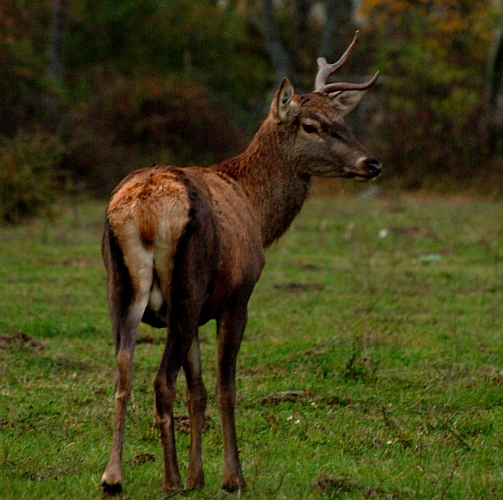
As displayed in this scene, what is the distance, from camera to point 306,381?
770 cm

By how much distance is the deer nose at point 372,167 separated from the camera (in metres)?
6.56

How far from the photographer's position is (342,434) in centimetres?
655

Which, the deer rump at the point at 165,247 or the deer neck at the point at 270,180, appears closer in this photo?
the deer rump at the point at 165,247

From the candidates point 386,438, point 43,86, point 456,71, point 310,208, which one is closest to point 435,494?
point 386,438

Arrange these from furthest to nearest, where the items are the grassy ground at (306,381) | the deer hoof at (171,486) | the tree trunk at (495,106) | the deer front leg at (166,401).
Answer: the tree trunk at (495,106) < the grassy ground at (306,381) < the deer hoof at (171,486) < the deer front leg at (166,401)

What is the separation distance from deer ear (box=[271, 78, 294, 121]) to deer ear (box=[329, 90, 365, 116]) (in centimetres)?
33

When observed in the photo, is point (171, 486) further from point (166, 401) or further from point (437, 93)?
point (437, 93)

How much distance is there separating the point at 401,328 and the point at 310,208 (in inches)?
383

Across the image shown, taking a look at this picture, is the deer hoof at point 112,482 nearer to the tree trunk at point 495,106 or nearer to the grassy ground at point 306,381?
the grassy ground at point 306,381

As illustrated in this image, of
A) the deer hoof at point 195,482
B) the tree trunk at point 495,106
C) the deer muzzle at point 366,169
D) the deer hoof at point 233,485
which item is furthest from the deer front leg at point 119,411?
the tree trunk at point 495,106

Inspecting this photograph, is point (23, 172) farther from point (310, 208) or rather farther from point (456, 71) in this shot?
point (456, 71)

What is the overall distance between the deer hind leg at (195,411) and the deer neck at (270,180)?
3.52 feet

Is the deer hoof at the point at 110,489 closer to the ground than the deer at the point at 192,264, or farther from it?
closer to the ground

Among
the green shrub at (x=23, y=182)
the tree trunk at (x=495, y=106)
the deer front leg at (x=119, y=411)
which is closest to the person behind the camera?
the deer front leg at (x=119, y=411)
